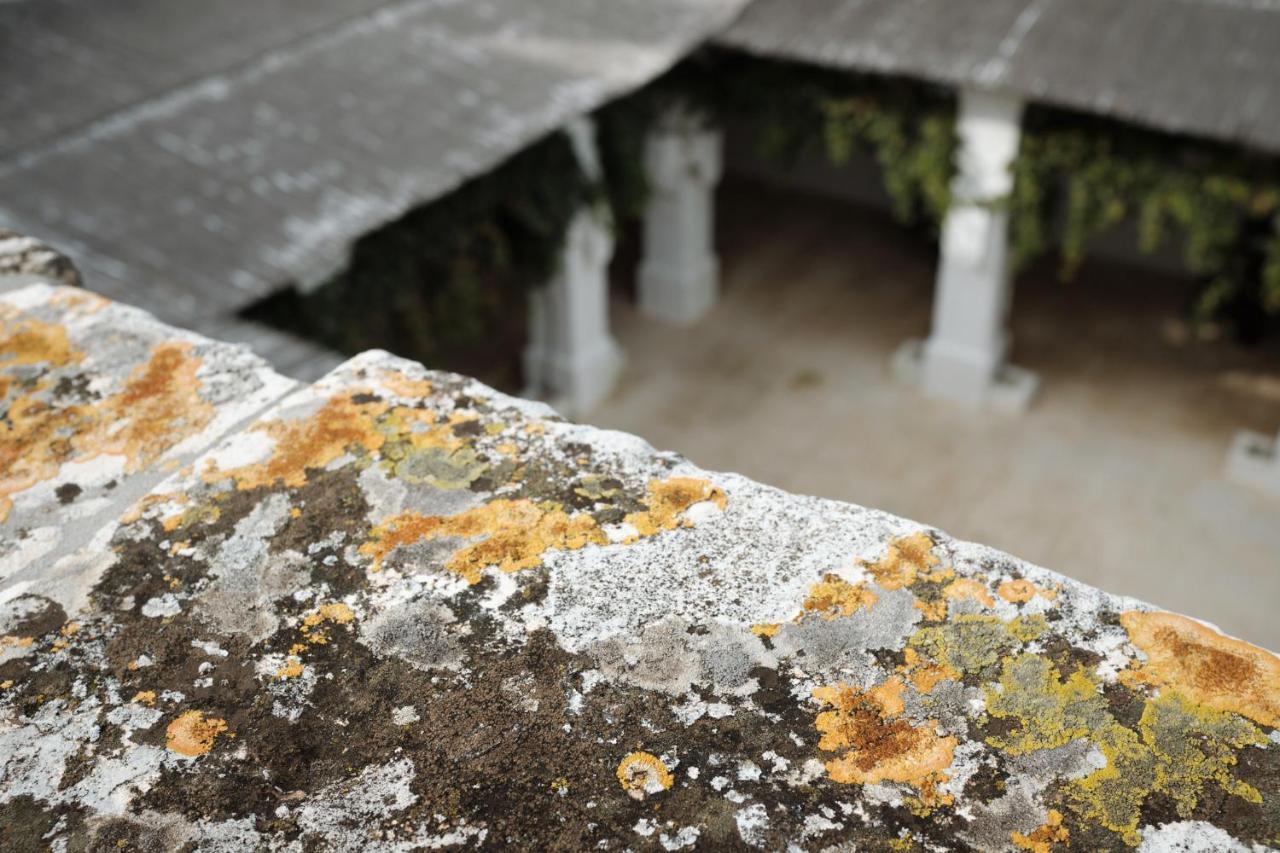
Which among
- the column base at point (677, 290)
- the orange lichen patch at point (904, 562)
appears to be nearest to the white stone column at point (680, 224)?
the column base at point (677, 290)

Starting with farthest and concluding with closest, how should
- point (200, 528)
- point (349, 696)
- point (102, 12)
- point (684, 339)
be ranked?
point (684, 339), point (102, 12), point (200, 528), point (349, 696)

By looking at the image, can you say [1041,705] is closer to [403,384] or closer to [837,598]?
[837,598]

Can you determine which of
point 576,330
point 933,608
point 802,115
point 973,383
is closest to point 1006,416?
point 973,383

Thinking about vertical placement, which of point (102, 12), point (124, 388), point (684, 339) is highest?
point (124, 388)

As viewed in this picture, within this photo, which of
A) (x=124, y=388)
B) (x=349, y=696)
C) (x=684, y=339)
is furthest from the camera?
(x=684, y=339)

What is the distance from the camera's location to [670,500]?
1.61 meters

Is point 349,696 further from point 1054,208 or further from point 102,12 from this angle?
point 1054,208

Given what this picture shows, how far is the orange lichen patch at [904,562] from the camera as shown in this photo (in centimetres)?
149

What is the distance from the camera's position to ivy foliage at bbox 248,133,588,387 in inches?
271

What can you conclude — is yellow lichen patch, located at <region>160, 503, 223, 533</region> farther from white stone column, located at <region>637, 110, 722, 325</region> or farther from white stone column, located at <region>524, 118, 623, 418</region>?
white stone column, located at <region>637, 110, 722, 325</region>

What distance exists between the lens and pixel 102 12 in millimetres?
7492

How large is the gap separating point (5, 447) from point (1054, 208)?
29.4ft

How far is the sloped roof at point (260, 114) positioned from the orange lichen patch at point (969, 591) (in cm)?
416

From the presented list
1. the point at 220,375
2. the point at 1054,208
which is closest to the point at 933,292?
the point at 1054,208
